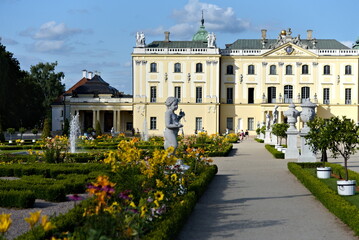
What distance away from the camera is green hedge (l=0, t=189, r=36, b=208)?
9000 millimetres

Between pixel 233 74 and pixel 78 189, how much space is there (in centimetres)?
4089

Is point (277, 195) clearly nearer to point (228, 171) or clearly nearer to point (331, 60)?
point (228, 171)

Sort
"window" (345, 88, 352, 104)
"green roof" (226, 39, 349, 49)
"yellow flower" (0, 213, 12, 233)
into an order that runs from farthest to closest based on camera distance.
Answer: "green roof" (226, 39, 349, 49) < "window" (345, 88, 352, 104) < "yellow flower" (0, 213, 12, 233)

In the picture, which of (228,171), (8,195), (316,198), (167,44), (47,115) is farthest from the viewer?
(47,115)

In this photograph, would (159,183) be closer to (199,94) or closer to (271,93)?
(199,94)

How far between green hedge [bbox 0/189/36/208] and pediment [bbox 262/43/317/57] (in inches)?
1701

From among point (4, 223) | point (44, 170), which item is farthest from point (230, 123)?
point (4, 223)

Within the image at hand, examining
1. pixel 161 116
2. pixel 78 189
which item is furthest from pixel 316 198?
pixel 161 116

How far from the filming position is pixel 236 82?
50500 mm

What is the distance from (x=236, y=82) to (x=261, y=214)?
42.3 metres

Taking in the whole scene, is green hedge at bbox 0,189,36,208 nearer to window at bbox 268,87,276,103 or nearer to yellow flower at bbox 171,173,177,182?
yellow flower at bbox 171,173,177,182

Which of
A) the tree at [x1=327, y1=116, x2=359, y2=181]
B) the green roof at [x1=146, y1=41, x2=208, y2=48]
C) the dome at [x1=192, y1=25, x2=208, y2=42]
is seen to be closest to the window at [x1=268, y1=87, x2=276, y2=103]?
the green roof at [x1=146, y1=41, x2=208, y2=48]

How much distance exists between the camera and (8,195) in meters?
9.12

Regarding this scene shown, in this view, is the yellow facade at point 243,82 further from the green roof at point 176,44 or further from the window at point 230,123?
the green roof at point 176,44
